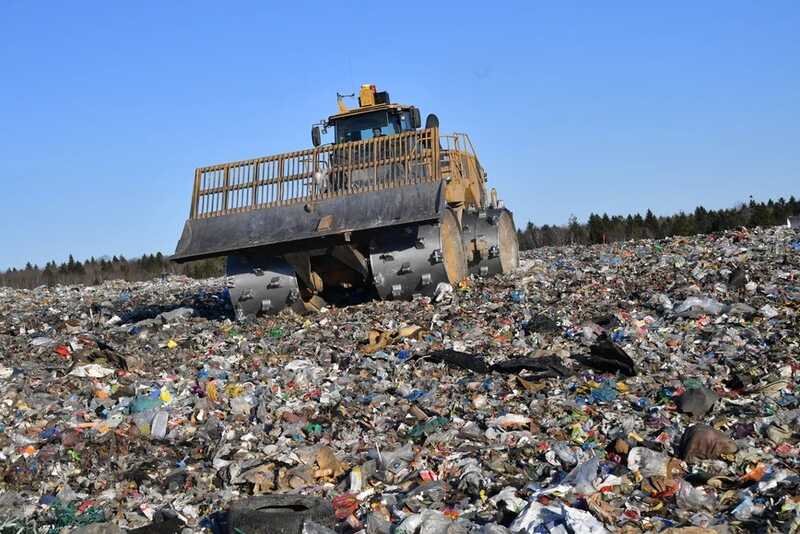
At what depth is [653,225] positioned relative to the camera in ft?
84.5

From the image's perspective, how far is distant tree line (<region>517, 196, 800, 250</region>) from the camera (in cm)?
2420

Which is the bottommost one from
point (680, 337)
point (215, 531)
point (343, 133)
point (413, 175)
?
point (215, 531)

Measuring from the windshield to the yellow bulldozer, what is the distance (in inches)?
47.1

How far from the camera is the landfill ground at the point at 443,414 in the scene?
4547 mm

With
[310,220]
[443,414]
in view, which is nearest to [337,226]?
[310,220]

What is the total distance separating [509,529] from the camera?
164 inches

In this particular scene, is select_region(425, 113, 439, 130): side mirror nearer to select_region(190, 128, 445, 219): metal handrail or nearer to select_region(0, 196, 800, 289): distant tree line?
select_region(190, 128, 445, 219): metal handrail

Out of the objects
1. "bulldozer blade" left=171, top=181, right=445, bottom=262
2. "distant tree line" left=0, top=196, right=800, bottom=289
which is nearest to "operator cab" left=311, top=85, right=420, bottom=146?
"bulldozer blade" left=171, top=181, right=445, bottom=262

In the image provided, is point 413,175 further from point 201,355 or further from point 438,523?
point 438,523

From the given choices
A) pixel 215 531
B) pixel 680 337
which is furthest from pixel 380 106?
pixel 215 531

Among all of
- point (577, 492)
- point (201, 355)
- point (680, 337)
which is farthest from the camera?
point (201, 355)

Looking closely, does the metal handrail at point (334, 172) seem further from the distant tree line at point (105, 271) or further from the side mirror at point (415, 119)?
the distant tree line at point (105, 271)

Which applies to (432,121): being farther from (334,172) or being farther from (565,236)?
(565,236)

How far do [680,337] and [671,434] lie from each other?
7.81ft
